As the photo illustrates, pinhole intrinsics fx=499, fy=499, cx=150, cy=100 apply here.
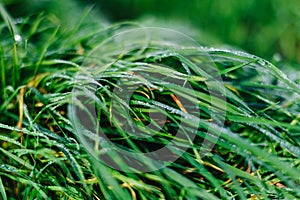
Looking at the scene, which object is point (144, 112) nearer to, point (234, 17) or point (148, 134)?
point (148, 134)

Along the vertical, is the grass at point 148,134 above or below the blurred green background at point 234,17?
below

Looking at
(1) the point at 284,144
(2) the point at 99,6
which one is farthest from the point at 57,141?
(2) the point at 99,6

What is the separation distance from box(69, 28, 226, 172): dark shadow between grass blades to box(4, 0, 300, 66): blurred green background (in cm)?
105

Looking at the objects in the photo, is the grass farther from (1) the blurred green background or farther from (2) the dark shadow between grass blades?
(1) the blurred green background

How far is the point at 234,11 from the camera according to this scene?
2.27 metres

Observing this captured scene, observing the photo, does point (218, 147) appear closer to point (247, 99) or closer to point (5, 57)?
point (247, 99)

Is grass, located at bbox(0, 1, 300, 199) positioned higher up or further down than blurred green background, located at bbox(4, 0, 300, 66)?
further down

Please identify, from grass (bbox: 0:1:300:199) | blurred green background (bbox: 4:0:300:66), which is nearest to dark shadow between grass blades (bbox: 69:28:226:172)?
grass (bbox: 0:1:300:199)

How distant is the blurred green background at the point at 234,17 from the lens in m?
2.19

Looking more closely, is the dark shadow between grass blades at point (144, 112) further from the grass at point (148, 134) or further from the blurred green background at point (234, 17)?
the blurred green background at point (234, 17)

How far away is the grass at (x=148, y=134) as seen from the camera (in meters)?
1.01

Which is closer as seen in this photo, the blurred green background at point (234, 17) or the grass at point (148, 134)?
the grass at point (148, 134)

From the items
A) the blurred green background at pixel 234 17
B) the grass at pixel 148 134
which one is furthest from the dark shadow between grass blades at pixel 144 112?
the blurred green background at pixel 234 17

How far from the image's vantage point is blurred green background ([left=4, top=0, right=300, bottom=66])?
7.20 feet
